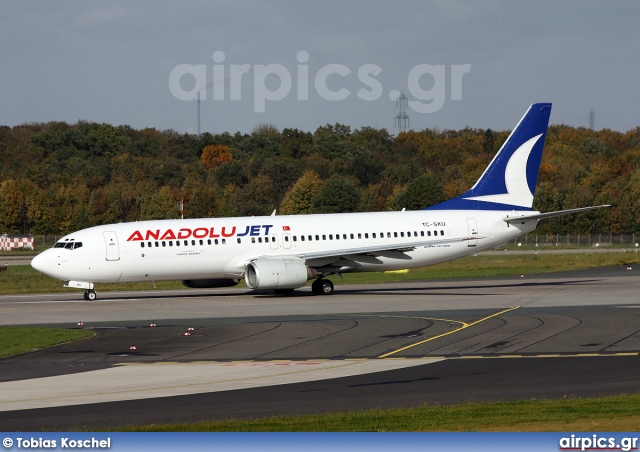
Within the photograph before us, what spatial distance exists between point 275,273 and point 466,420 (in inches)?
1077

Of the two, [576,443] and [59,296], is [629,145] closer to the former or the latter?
[59,296]

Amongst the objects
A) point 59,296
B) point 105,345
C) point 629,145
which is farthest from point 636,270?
point 629,145

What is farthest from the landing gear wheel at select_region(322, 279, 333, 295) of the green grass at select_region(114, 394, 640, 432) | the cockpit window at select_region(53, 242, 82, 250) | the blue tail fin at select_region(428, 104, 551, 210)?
the green grass at select_region(114, 394, 640, 432)

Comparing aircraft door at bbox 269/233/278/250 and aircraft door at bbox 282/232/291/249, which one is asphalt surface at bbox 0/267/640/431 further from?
aircraft door at bbox 282/232/291/249

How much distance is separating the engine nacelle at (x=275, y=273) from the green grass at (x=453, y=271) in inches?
463

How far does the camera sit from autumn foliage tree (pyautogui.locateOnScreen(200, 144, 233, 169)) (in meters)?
157

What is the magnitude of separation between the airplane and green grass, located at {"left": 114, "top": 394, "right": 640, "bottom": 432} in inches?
1034

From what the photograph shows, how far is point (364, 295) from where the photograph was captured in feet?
148

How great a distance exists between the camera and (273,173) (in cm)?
13338

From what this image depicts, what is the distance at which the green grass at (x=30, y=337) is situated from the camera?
90.1 ft

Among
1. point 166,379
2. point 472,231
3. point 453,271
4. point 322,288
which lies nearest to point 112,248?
point 322,288

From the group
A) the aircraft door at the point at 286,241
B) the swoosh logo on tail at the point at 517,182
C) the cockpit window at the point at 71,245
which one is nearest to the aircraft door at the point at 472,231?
the swoosh logo on tail at the point at 517,182

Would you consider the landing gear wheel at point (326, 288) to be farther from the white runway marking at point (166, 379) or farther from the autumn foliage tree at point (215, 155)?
the autumn foliage tree at point (215, 155)

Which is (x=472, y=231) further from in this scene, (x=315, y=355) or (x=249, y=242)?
(x=315, y=355)
